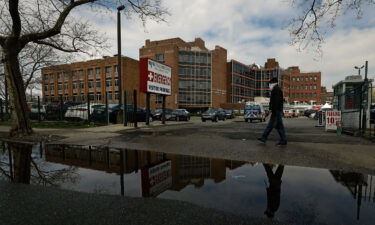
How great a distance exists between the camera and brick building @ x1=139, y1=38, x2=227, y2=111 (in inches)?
2303

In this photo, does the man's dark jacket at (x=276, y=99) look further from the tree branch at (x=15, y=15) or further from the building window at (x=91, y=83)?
the building window at (x=91, y=83)

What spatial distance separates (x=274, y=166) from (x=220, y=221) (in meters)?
2.57

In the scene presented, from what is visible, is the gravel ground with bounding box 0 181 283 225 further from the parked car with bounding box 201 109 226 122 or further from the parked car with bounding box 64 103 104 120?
the parked car with bounding box 201 109 226 122

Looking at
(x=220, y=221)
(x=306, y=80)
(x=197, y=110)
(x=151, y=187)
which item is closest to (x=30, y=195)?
(x=151, y=187)

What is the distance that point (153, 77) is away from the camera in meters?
15.0

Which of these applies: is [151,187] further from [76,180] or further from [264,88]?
[264,88]

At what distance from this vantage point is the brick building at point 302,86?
9594cm

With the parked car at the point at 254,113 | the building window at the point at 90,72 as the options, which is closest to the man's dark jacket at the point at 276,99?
the parked car at the point at 254,113

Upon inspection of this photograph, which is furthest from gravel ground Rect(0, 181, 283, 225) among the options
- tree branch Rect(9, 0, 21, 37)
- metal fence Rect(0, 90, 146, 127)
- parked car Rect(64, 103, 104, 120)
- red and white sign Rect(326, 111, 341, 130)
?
parked car Rect(64, 103, 104, 120)

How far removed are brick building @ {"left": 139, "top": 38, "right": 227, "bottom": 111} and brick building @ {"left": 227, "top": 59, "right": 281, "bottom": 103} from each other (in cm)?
706

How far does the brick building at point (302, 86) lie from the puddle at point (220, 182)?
328 ft

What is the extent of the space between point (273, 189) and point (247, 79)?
78.6 m

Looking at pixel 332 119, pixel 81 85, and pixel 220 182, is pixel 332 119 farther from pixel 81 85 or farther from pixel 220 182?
pixel 81 85

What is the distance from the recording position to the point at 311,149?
5.82 meters
